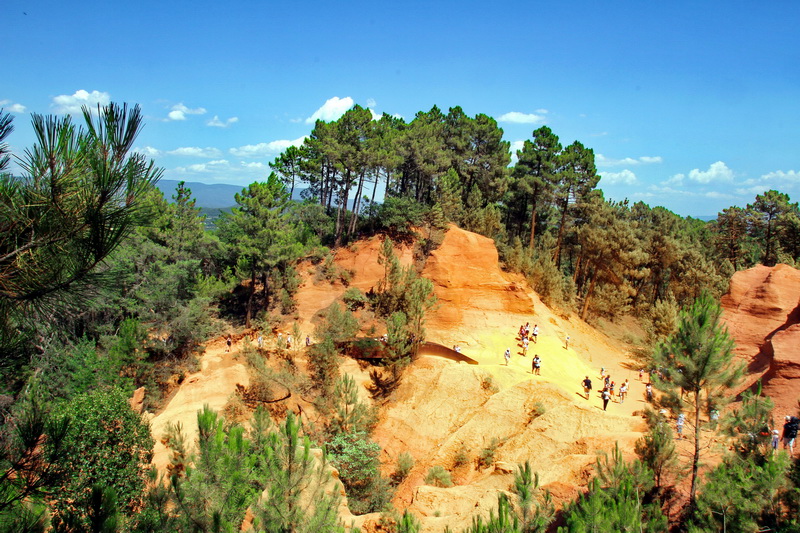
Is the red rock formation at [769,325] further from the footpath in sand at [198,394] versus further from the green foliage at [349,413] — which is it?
the footpath in sand at [198,394]

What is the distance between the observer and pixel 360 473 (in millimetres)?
17734

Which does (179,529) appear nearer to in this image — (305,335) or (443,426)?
(443,426)

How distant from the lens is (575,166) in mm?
40125

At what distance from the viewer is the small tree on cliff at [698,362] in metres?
11.4

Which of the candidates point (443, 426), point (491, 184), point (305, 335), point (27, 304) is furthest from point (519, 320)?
point (27, 304)

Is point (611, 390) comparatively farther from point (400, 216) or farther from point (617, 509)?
point (400, 216)

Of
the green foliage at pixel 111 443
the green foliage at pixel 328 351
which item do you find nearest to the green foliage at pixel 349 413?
the green foliage at pixel 328 351

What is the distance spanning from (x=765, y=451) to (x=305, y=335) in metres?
24.7

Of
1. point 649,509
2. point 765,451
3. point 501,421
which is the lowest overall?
point 501,421

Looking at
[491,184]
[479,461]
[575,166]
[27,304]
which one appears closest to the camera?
[27,304]

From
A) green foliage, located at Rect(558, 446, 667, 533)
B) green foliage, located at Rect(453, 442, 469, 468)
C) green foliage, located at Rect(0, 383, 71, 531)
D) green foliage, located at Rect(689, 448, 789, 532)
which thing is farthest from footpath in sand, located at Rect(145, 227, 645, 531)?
green foliage, located at Rect(0, 383, 71, 531)

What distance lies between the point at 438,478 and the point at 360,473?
3328 millimetres

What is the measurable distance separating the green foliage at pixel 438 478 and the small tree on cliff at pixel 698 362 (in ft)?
29.6

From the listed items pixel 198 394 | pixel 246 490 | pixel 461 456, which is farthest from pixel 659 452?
pixel 198 394
